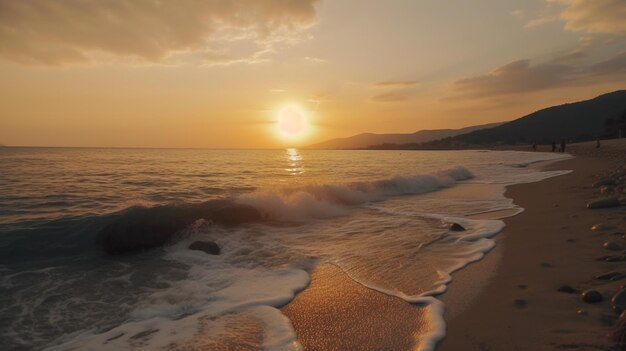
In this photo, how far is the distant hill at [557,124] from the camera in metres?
140

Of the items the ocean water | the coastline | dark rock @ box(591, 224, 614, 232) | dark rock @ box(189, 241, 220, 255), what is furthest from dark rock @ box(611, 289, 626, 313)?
dark rock @ box(189, 241, 220, 255)

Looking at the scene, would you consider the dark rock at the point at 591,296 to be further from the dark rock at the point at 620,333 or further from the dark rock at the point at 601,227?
the dark rock at the point at 601,227

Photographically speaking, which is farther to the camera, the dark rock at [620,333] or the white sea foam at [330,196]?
the white sea foam at [330,196]

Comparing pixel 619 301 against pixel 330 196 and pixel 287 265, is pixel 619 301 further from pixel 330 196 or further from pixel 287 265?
pixel 330 196

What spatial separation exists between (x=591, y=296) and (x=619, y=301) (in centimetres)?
30

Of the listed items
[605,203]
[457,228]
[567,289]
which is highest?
[605,203]

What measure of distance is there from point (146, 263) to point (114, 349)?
150 inches

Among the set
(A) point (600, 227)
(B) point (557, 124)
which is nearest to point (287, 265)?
(A) point (600, 227)

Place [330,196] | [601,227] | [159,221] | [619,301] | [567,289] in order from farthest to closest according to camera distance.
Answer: [330,196] → [159,221] → [601,227] → [567,289] → [619,301]

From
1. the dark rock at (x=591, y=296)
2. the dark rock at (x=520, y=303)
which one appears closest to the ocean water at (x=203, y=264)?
the dark rock at (x=520, y=303)

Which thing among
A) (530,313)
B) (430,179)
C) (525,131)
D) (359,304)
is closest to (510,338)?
(530,313)

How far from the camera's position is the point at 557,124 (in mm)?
149375

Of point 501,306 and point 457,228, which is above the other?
point 501,306

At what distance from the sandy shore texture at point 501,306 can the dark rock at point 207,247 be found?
2964 mm
